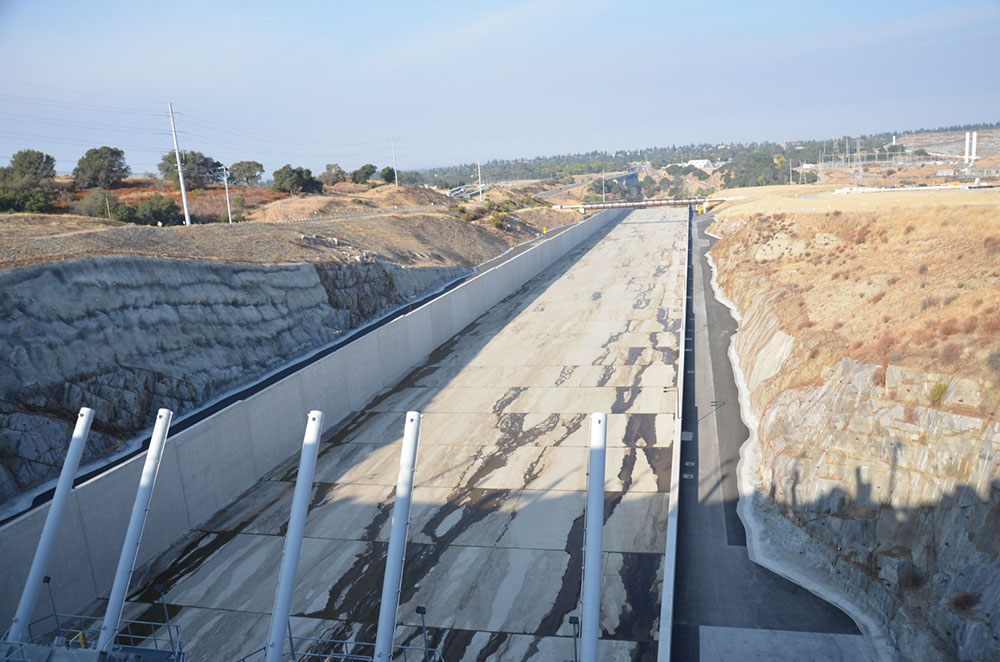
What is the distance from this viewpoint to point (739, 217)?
8531 centimetres

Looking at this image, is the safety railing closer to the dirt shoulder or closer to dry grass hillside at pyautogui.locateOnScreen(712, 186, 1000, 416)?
the dirt shoulder

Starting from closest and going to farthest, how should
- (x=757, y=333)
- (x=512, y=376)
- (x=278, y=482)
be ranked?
(x=278, y=482) → (x=757, y=333) → (x=512, y=376)

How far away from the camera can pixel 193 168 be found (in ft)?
305

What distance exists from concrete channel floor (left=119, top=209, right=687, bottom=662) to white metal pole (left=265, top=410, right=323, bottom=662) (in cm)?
541

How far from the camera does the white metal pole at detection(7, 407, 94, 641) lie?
14555 mm

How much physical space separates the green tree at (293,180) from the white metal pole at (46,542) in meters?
84.9

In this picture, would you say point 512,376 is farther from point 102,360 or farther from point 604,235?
point 604,235

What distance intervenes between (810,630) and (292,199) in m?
79.8

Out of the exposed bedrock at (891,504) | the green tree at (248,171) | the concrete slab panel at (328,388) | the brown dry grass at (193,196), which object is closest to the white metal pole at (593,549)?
the exposed bedrock at (891,504)

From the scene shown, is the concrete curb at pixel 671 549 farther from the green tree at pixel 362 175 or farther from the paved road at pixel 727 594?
the green tree at pixel 362 175

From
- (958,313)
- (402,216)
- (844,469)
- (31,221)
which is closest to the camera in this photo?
(844,469)

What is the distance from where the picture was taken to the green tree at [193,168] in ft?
298

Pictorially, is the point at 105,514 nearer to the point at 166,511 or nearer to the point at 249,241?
the point at 166,511

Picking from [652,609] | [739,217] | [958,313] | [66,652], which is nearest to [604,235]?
[739,217]
